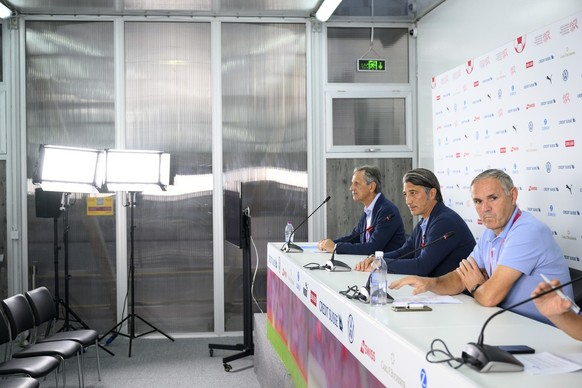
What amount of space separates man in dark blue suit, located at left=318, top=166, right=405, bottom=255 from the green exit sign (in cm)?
211

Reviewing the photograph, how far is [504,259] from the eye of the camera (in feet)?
9.09

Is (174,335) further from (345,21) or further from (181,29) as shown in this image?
(345,21)

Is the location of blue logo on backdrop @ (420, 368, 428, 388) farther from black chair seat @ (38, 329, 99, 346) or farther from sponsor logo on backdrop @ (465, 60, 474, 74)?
sponsor logo on backdrop @ (465, 60, 474, 74)

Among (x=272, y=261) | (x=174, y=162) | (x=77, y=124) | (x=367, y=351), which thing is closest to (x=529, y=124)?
(x=272, y=261)

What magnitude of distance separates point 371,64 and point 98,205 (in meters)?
3.08

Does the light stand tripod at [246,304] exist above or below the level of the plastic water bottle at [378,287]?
below

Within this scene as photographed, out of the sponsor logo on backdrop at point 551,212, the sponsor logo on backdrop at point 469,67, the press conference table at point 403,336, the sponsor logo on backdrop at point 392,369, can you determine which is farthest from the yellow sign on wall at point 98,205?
the sponsor logo on backdrop at point 392,369

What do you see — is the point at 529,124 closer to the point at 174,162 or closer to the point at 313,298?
the point at 313,298

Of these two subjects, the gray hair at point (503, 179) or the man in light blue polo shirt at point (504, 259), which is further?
the gray hair at point (503, 179)

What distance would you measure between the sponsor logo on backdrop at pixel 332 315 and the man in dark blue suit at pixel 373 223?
1112 millimetres

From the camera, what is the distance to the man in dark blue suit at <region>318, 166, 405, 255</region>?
14.5ft

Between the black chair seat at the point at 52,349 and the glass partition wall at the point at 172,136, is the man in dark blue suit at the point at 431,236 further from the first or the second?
the glass partition wall at the point at 172,136

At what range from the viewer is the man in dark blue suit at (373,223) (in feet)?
14.5

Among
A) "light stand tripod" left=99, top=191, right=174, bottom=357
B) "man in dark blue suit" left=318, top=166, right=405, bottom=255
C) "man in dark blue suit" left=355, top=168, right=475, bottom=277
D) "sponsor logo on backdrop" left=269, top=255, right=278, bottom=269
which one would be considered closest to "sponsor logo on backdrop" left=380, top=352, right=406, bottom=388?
"man in dark blue suit" left=355, top=168, right=475, bottom=277
